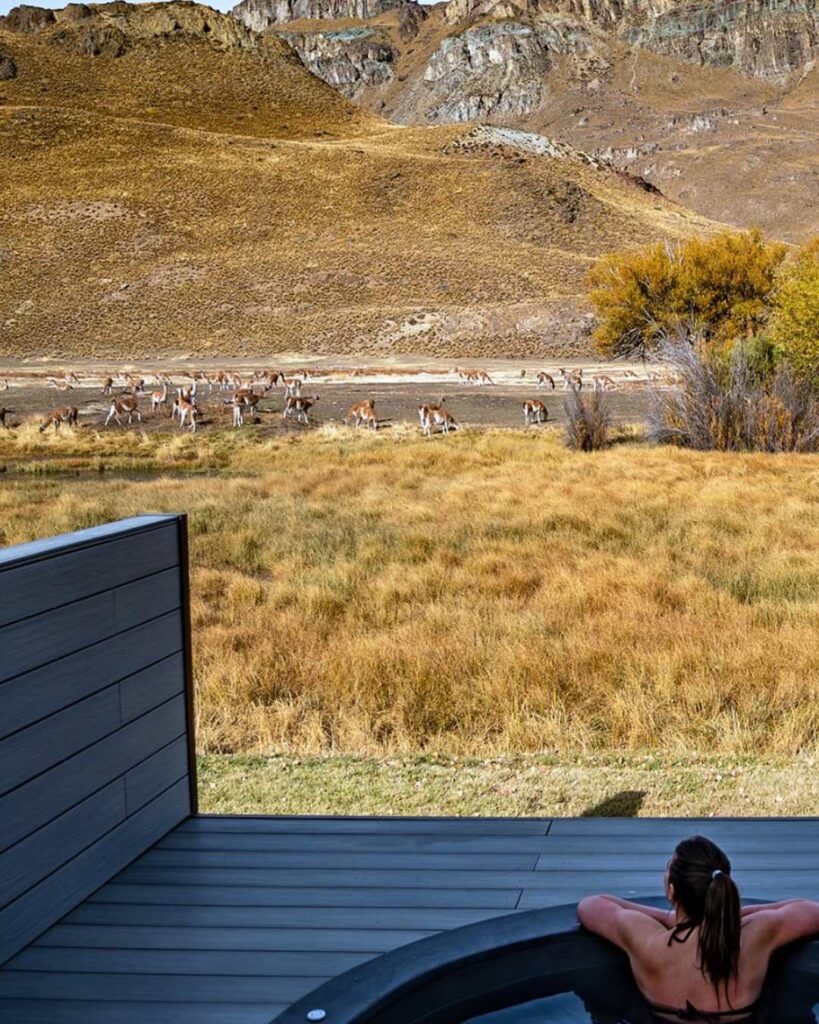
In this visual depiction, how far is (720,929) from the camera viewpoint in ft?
7.78

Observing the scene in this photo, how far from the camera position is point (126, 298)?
205 ft

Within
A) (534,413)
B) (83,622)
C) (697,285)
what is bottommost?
(534,413)

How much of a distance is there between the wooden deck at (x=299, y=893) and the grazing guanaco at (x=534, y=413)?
80.7 feet

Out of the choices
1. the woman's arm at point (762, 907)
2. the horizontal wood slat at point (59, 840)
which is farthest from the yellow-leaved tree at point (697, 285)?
the woman's arm at point (762, 907)

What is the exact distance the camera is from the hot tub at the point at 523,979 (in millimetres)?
2346

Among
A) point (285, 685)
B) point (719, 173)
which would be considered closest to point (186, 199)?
point (285, 685)

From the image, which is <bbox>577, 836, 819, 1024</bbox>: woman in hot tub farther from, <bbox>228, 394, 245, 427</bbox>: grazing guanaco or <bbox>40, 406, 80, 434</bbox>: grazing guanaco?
<bbox>228, 394, 245, 427</bbox>: grazing guanaco

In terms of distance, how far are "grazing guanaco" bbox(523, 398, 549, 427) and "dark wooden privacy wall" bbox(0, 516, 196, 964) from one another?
80.5 feet

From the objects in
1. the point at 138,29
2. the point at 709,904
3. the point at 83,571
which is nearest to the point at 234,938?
the point at 83,571

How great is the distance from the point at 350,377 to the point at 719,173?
122 meters

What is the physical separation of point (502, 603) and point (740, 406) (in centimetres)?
1262

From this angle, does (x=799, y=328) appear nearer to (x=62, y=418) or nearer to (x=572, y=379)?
(x=572, y=379)

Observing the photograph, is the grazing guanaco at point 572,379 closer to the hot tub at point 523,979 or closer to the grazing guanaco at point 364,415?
the grazing guanaco at point 364,415

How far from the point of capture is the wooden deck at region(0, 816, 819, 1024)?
2.51 m
